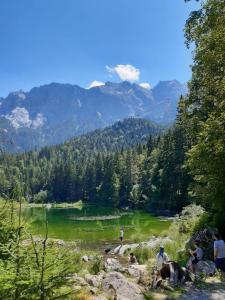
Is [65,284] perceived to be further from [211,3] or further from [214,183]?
[214,183]

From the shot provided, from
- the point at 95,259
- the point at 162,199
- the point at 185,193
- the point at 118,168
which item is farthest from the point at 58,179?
the point at 95,259

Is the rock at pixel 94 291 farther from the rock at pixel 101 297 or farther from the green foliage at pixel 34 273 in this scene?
the green foliage at pixel 34 273

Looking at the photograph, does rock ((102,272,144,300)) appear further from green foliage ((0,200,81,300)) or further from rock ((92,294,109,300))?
green foliage ((0,200,81,300))

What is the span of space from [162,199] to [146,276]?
81781mm

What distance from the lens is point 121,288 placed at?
540 inches

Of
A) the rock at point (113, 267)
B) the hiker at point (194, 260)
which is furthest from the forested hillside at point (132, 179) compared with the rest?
the hiker at point (194, 260)

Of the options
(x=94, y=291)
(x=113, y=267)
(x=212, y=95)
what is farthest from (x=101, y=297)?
(x=212, y=95)

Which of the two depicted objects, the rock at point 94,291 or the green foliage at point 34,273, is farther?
the rock at point 94,291

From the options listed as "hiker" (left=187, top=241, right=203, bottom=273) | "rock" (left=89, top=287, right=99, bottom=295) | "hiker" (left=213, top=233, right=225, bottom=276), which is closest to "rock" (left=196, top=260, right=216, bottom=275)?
"hiker" (left=187, top=241, right=203, bottom=273)

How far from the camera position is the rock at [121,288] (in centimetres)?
1331

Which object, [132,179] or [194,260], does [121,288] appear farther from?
[132,179]

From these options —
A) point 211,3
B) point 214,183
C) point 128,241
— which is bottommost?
point 128,241

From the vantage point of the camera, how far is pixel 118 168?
13975cm

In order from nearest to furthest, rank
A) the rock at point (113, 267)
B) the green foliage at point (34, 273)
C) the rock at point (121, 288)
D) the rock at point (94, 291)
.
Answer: the green foliage at point (34, 273) → the rock at point (94, 291) → the rock at point (121, 288) → the rock at point (113, 267)
